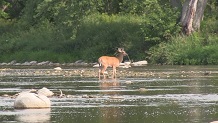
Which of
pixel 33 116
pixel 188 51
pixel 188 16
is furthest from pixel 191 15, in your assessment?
pixel 33 116

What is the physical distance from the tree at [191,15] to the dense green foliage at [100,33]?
0.50 meters

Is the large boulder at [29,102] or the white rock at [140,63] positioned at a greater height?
the large boulder at [29,102]

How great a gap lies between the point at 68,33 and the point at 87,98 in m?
36.5

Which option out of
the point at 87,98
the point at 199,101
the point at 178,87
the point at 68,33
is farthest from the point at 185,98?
the point at 68,33

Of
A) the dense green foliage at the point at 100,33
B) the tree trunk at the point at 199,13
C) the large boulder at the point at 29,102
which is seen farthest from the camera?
the tree trunk at the point at 199,13

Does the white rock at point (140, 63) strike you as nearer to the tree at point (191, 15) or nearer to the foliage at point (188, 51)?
the foliage at point (188, 51)

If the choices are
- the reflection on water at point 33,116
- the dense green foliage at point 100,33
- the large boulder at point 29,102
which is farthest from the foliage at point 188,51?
the reflection on water at point 33,116

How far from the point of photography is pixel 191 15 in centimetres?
5003

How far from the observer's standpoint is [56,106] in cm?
1972

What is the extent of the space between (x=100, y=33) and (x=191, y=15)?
8407 millimetres

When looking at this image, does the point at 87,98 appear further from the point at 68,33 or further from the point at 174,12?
the point at 68,33

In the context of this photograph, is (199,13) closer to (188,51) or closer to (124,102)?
(188,51)

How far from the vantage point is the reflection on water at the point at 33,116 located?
16453 millimetres

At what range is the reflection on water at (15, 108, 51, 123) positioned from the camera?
54.0 feet
